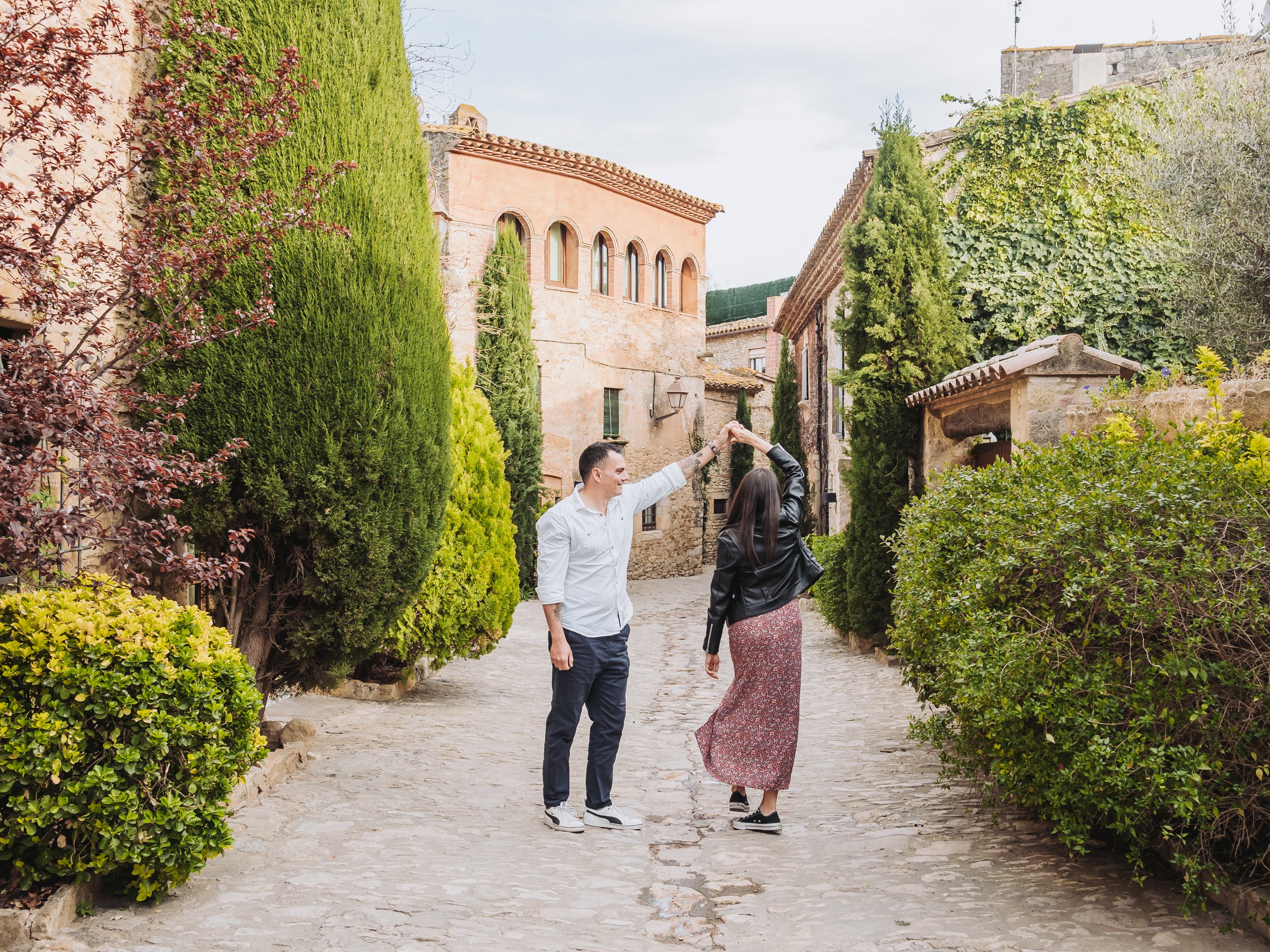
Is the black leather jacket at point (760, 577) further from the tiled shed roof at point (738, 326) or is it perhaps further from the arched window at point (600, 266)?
the tiled shed roof at point (738, 326)

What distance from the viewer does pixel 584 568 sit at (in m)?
4.72

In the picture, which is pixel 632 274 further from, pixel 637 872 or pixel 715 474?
pixel 637 872

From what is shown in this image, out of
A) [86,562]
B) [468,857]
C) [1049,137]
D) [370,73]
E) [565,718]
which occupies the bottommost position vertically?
[468,857]

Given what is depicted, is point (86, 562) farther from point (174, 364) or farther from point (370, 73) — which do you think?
point (370, 73)

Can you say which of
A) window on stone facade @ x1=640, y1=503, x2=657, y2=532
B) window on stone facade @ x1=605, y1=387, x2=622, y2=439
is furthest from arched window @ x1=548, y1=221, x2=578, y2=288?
window on stone facade @ x1=640, y1=503, x2=657, y2=532

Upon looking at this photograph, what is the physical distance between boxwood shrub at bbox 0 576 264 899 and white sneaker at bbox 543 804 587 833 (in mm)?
1631

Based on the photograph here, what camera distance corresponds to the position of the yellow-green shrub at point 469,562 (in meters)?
8.13

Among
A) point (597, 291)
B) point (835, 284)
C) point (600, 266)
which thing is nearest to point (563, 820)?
point (835, 284)

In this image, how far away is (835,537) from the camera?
12945 mm

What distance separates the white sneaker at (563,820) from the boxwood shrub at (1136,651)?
73.1 inches

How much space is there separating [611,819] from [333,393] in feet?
8.84

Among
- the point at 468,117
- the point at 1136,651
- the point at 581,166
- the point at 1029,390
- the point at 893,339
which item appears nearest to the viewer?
the point at 1136,651

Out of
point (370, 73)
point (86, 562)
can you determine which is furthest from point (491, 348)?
point (86, 562)

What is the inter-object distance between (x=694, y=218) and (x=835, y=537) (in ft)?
44.7
